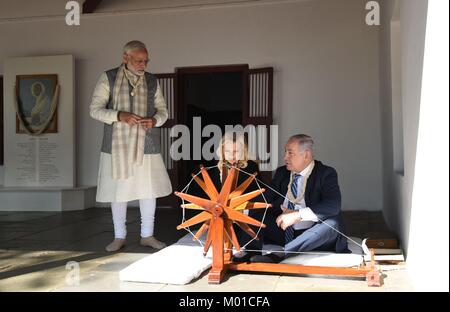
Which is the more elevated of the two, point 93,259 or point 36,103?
point 36,103

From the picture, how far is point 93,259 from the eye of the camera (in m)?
3.39

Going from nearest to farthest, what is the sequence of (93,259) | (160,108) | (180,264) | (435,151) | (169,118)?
(435,151)
(180,264)
(93,259)
(160,108)
(169,118)

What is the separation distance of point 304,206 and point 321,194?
14 centimetres

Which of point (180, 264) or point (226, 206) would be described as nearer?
point (226, 206)

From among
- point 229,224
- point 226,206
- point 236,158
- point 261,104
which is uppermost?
point 261,104

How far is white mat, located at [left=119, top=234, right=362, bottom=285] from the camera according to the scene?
2.73 metres

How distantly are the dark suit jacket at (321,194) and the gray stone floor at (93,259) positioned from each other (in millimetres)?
405

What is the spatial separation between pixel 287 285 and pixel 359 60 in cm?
416

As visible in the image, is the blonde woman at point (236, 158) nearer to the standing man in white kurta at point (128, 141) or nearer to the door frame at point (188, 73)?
the standing man in white kurta at point (128, 141)

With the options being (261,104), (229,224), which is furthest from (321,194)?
(261,104)

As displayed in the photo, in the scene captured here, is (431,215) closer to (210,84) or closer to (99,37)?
(99,37)

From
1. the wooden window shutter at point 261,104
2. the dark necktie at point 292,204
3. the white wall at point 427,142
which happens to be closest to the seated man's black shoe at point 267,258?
the dark necktie at point 292,204

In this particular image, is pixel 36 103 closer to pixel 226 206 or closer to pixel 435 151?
pixel 226 206

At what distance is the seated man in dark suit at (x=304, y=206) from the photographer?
299cm
